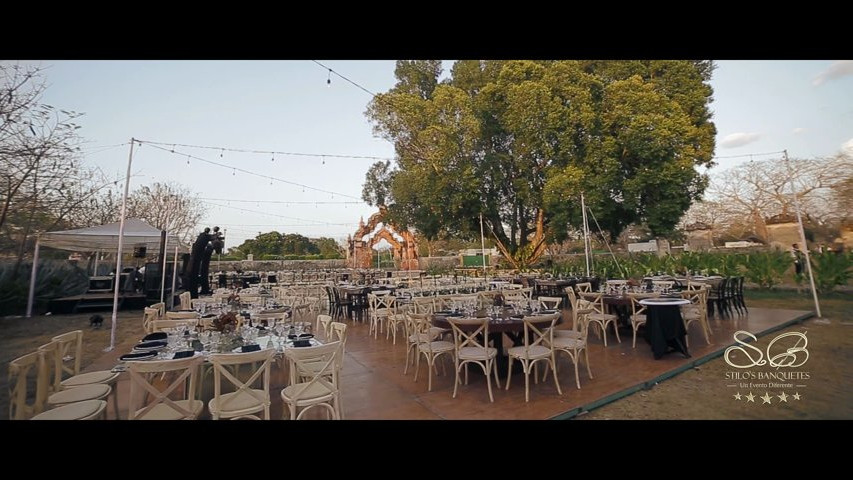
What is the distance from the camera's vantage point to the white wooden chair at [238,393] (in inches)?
94.7

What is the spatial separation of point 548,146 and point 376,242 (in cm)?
1210

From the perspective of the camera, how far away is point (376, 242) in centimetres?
2136

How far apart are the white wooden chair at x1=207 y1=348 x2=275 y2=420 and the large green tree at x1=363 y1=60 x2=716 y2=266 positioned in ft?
39.3

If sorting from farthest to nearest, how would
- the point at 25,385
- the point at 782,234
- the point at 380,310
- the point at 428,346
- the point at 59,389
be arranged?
the point at 782,234
the point at 380,310
the point at 428,346
the point at 59,389
the point at 25,385

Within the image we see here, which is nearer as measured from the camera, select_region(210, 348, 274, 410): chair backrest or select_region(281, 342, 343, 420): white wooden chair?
select_region(210, 348, 274, 410): chair backrest

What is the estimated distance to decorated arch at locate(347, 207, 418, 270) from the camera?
19.8 metres

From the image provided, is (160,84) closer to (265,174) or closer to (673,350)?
(265,174)

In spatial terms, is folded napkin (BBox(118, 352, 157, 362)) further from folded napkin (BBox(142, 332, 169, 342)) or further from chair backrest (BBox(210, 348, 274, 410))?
chair backrest (BBox(210, 348, 274, 410))

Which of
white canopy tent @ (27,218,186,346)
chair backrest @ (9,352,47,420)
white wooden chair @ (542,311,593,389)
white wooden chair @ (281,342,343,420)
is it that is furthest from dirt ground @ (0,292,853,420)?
white canopy tent @ (27,218,186,346)

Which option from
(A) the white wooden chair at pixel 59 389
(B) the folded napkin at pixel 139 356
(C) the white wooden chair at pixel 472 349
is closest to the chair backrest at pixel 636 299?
(C) the white wooden chair at pixel 472 349

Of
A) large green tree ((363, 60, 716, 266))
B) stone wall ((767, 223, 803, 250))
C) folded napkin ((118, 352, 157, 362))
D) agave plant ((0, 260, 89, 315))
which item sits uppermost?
large green tree ((363, 60, 716, 266))

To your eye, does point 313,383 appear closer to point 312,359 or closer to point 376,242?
point 312,359

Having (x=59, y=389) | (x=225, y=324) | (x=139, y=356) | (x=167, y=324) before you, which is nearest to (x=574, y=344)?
(x=225, y=324)
